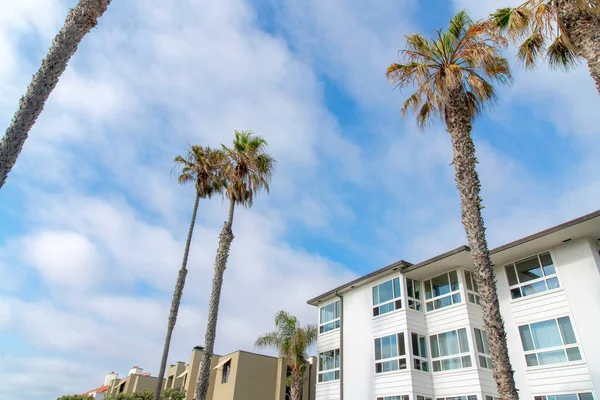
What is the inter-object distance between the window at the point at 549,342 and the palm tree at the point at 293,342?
1293cm

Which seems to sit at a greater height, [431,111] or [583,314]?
[431,111]

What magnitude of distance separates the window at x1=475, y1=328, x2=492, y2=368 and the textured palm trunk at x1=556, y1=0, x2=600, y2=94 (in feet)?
41.1

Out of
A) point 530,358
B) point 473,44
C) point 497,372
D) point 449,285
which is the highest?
point 473,44

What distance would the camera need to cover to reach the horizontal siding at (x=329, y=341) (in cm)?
2383

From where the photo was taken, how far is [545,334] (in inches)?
643

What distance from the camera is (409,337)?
19.5 metres

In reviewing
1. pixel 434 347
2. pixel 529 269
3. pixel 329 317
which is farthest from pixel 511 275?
pixel 329 317

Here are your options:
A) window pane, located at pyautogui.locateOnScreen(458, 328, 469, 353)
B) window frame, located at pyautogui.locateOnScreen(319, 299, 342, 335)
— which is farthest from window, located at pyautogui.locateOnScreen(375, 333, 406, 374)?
window frame, located at pyautogui.locateOnScreen(319, 299, 342, 335)

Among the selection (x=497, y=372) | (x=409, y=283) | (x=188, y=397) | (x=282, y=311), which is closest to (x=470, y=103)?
(x=497, y=372)

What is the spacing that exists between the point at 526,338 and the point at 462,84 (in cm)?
1093

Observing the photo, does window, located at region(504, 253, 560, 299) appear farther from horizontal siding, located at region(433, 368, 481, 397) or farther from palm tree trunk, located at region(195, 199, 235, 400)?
palm tree trunk, located at region(195, 199, 235, 400)

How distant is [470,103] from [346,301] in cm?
1421

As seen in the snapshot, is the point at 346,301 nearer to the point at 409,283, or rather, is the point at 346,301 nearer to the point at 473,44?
the point at 409,283

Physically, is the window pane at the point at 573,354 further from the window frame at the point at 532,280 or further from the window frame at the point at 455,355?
the window frame at the point at 455,355
